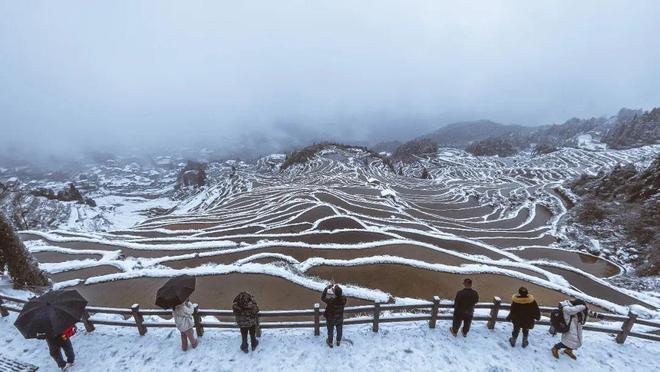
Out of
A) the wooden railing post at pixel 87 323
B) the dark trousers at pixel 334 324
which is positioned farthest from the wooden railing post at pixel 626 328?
the wooden railing post at pixel 87 323

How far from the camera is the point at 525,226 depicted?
4384 cm

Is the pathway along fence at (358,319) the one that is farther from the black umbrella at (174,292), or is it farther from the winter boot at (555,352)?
the black umbrella at (174,292)

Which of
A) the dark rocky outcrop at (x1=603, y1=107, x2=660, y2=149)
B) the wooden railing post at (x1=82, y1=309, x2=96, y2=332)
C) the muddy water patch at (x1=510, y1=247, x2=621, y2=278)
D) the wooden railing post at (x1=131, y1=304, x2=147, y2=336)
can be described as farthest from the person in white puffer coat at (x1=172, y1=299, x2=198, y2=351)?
the dark rocky outcrop at (x1=603, y1=107, x2=660, y2=149)

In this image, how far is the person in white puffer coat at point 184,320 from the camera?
9.62m

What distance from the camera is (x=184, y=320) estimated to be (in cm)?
980

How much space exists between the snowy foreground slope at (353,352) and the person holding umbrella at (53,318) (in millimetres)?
1461

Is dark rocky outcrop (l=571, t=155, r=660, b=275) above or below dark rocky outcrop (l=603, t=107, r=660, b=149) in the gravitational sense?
below

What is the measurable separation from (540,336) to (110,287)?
24.7m

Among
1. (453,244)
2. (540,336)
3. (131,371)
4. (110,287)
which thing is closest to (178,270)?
(110,287)

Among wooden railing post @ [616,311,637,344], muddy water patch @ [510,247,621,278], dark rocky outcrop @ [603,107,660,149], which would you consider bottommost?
muddy water patch @ [510,247,621,278]

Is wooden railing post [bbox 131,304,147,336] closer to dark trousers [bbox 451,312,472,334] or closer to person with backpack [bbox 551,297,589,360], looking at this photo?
dark trousers [bbox 451,312,472,334]

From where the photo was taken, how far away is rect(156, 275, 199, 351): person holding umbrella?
9172 mm

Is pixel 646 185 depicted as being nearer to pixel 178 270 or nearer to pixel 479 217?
pixel 479 217

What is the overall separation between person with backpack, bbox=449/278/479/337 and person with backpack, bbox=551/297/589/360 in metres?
2.73
